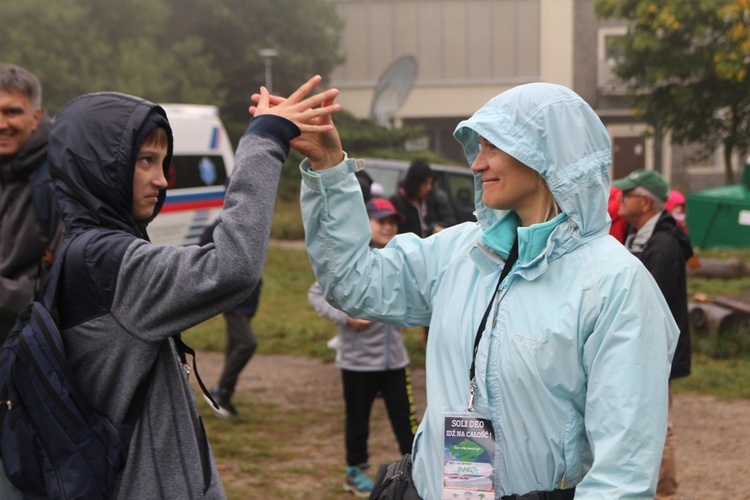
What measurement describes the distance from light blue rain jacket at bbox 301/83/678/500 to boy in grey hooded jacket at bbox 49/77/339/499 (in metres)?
0.27

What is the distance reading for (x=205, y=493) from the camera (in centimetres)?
231

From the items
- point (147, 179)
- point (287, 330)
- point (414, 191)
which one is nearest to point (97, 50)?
point (287, 330)

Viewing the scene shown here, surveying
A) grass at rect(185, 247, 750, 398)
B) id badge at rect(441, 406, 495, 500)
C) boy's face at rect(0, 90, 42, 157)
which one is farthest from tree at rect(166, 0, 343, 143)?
id badge at rect(441, 406, 495, 500)

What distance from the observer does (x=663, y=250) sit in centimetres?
496

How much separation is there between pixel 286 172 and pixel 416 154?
4413 mm

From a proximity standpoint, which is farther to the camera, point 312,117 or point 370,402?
point 370,402

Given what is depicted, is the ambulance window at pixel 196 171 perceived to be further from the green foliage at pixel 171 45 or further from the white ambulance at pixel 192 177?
the green foliage at pixel 171 45

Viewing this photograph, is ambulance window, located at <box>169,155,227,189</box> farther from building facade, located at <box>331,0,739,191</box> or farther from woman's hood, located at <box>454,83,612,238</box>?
building facade, located at <box>331,0,739,191</box>

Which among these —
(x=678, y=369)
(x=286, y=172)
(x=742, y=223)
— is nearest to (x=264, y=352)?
(x=678, y=369)

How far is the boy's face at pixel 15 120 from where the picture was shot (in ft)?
11.9

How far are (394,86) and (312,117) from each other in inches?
636

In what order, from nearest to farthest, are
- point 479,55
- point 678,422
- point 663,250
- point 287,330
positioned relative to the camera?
point 663,250 < point 678,422 < point 287,330 < point 479,55

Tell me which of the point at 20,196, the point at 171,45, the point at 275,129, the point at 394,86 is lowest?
the point at 20,196

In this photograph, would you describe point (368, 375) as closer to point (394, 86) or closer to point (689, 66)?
point (689, 66)
